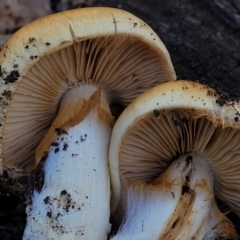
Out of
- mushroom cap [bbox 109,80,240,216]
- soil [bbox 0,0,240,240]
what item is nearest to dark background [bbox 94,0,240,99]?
soil [bbox 0,0,240,240]

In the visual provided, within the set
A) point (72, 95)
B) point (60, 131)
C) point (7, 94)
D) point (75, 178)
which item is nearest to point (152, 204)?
point (75, 178)

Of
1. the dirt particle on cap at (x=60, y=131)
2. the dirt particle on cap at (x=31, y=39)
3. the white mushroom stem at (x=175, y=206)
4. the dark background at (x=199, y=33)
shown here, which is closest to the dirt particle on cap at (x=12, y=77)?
the dirt particle on cap at (x=31, y=39)

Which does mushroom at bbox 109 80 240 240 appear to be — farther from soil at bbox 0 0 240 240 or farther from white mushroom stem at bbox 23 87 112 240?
soil at bbox 0 0 240 240

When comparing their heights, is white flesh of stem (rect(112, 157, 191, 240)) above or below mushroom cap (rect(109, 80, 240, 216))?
below

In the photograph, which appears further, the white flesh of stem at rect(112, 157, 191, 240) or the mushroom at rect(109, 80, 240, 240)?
the white flesh of stem at rect(112, 157, 191, 240)

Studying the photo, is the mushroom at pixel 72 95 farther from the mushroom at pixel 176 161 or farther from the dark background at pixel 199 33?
the dark background at pixel 199 33

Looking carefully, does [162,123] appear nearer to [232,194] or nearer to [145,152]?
[145,152]
